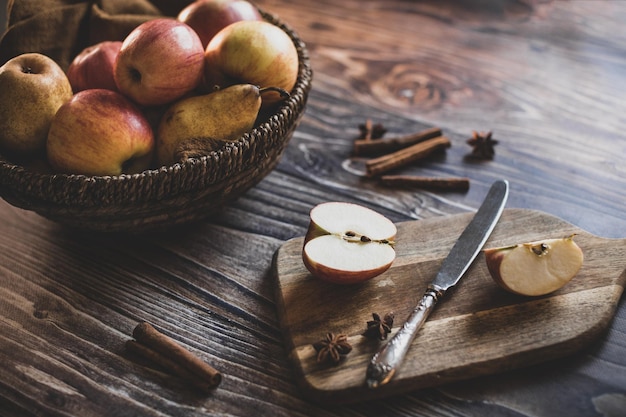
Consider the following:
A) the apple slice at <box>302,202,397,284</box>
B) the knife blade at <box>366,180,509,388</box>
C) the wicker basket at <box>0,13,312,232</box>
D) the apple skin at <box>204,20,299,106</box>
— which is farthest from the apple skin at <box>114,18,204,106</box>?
the knife blade at <box>366,180,509,388</box>

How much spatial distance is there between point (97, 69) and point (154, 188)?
28cm

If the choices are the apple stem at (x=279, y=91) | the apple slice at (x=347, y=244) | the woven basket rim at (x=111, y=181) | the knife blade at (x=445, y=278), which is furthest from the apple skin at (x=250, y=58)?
the knife blade at (x=445, y=278)

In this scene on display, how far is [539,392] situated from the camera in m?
0.78

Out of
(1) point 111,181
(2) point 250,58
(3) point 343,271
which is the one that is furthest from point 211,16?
(3) point 343,271

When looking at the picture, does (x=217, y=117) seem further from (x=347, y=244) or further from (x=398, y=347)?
(x=398, y=347)

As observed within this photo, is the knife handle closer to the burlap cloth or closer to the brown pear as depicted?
the brown pear

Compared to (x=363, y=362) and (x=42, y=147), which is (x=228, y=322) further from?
(x=42, y=147)

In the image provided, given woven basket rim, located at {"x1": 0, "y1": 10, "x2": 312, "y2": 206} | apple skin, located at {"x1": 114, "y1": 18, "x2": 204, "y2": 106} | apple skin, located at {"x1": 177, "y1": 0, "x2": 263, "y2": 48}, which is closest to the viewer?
woven basket rim, located at {"x1": 0, "y1": 10, "x2": 312, "y2": 206}

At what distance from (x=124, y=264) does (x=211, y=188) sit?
183 mm

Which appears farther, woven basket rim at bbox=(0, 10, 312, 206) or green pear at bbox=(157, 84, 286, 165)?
green pear at bbox=(157, 84, 286, 165)

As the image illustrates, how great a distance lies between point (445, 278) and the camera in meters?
0.88

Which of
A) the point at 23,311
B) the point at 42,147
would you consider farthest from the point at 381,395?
the point at 42,147

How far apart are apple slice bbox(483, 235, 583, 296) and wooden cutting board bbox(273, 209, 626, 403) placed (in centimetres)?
2

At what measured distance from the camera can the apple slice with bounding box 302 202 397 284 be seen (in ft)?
2.84
